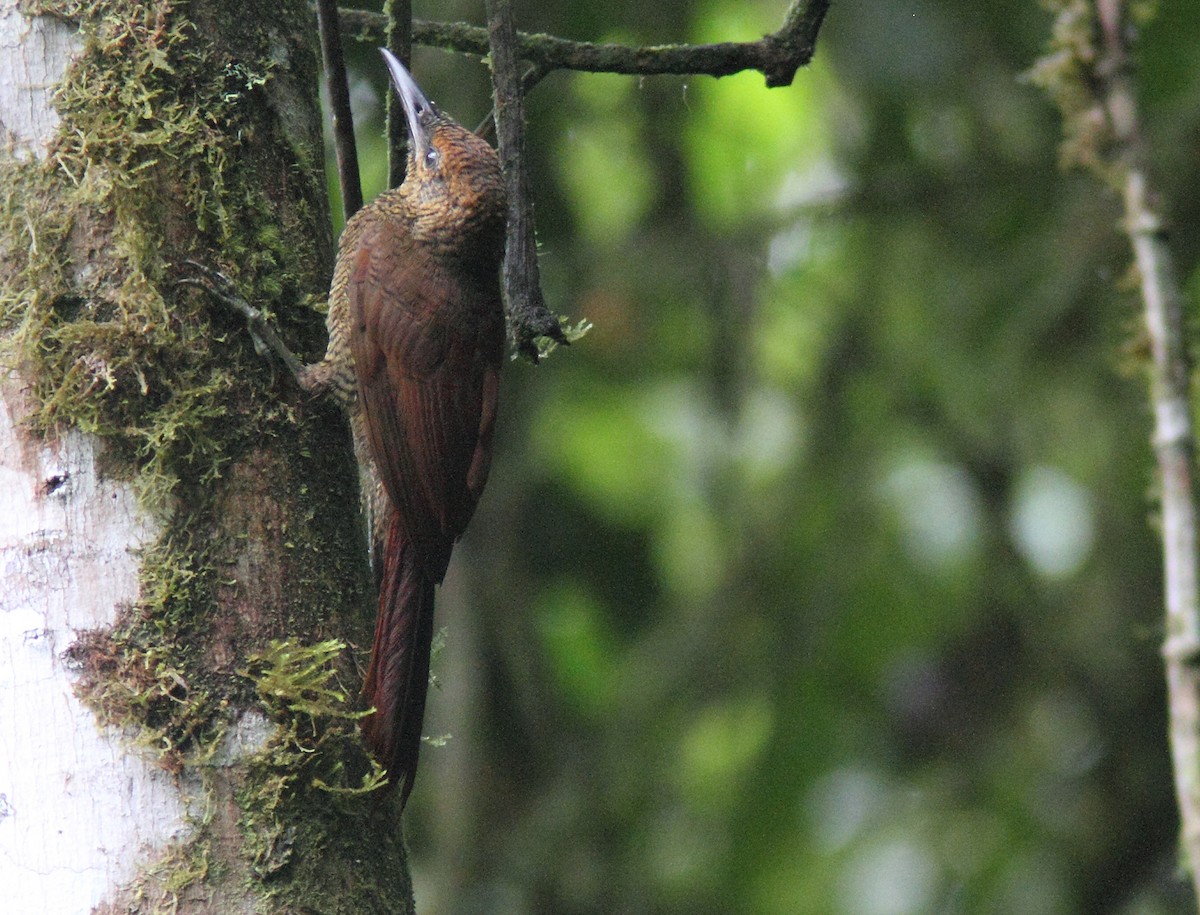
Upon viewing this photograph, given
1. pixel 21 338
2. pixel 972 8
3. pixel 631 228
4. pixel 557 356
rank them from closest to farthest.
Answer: pixel 21 338
pixel 972 8
pixel 557 356
pixel 631 228

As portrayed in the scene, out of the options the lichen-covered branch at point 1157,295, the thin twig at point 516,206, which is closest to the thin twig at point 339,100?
the thin twig at point 516,206

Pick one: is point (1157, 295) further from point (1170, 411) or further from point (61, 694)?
point (61, 694)

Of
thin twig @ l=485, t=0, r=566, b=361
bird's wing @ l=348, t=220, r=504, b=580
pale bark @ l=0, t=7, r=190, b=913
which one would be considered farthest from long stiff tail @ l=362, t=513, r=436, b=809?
thin twig @ l=485, t=0, r=566, b=361

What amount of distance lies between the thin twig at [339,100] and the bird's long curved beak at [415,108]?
201 millimetres

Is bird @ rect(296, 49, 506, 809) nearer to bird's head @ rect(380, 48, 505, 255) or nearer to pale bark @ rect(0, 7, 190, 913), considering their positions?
bird's head @ rect(380, 48, 505, 255)

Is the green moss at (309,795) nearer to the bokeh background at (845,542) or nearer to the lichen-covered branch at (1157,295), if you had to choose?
the lichen-covered branch at (1157,295)

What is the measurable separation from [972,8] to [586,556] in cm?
223

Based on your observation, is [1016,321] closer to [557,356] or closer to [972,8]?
[972,8]

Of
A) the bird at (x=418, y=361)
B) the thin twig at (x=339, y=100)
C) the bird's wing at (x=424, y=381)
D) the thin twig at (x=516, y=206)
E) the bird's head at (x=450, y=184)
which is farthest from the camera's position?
the bird's head at (x=450, y=184)

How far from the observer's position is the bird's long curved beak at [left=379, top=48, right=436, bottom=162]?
2736mm

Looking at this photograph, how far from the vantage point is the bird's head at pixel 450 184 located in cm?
293

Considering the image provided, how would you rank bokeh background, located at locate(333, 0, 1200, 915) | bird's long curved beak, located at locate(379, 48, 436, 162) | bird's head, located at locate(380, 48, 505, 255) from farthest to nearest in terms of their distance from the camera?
bokeh background, located at locate(333, 0, 1200, 915) < bird's head, located at locate(380, 48, 505, 255) < bird's long curved beak, located at locate(379, 48, 436, 162)

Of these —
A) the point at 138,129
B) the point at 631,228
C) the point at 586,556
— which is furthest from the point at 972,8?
the point at 138,129

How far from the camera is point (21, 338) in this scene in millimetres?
1942
